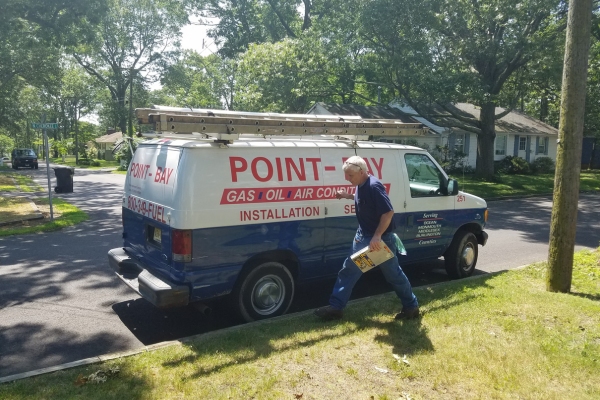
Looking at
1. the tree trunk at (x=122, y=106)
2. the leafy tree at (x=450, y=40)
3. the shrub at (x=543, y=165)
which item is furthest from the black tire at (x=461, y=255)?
the tree trunk at (x=122, y=106)

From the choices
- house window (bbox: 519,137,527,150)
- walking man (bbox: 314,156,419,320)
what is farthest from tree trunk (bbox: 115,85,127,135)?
walking man (bbox: 314,156,419,320)

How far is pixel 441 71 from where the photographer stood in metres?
21.0

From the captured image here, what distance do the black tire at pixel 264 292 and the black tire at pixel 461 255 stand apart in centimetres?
293

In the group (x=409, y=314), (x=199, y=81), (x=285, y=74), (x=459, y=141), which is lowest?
(x=409, y=314)

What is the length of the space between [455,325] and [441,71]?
17689 mm

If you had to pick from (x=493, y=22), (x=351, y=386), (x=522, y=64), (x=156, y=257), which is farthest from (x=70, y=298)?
(x=522, y=64)

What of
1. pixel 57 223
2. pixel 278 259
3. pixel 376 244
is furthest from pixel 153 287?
pixel 57 223

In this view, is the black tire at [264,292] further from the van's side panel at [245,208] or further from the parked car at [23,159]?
the parked car at [23,159]

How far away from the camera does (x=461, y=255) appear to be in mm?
7566

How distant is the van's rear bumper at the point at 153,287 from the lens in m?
4.91

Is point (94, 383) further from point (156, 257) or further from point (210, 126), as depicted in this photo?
point (210, 126)

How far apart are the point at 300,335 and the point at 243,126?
2.26 metres

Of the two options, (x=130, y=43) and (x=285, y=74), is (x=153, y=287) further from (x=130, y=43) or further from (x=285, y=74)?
(x=130, y=43)

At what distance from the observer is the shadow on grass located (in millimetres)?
4473
